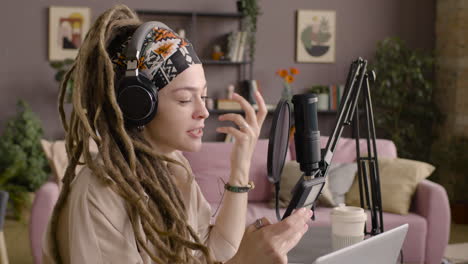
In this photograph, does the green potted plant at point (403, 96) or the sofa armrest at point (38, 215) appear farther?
the green potted plant at point (403, 96)

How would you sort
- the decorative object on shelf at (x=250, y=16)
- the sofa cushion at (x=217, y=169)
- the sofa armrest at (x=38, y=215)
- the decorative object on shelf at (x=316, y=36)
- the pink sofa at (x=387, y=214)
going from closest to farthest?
the sofa armrest at (x=38, y=215), the pink sofa at (x=387, y=214), the sofa cushion at (x=217, y=169), the decorative object on shelf at (x=250, y=16), the decorative object on shelf at (x=316, y=36)

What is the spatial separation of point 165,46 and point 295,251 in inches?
45.0

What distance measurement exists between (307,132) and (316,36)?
5.24 m

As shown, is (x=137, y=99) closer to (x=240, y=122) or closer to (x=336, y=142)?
(x=240, y=122)

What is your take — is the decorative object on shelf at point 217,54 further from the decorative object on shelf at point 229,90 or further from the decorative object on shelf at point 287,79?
the decorative object on shelf at point 287,79

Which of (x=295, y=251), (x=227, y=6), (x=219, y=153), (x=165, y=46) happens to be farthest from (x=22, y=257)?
(x=165, y=46)

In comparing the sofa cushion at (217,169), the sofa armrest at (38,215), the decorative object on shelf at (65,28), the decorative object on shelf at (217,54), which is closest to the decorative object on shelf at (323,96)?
the decorative object on shelf at (217,54)

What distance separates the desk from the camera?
199 centimetres

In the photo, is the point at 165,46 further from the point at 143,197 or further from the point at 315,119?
the point at 315,119

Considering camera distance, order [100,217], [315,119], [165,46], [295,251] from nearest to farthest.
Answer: [315,119]
[100,217]
[165,46]
[295,251]

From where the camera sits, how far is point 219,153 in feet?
12.8

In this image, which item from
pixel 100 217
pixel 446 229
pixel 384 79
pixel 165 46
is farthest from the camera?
pixel 384 79

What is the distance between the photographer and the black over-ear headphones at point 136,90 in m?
1.08

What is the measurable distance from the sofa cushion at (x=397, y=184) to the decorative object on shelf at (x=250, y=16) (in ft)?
7.27
